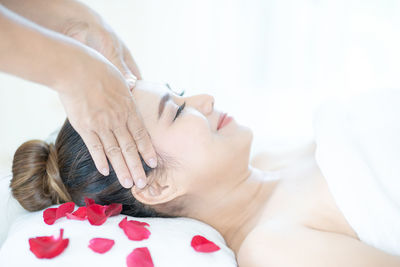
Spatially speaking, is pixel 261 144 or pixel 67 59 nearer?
pixel 67 59

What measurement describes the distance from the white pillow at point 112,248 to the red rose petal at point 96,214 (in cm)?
2

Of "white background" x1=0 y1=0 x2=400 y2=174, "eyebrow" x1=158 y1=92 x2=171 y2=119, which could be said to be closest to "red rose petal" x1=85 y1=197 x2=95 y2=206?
"eyebrow" x1=158 y1=92 x2=171 y2=119

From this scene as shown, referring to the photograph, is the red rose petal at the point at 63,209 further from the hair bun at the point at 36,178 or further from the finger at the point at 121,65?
the finger at the point at 121,65

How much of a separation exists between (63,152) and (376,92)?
1.19 m

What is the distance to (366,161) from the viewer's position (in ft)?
4.38

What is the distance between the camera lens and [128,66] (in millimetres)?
1598

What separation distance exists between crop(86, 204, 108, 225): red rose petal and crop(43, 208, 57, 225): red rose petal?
4.6 inches

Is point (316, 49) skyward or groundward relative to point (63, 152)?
skyward

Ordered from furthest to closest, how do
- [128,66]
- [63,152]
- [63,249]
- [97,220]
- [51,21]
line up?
1. [128,66]
2. [51,21]
3. [63,152]
4. [97,220]
5. [63,249]

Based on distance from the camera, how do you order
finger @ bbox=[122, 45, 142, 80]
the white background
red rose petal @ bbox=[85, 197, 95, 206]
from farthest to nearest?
the white background
finger @ bbox=[122, 45, 142, 80]
red rose petal @ bbox=[85, 197, 95, 206]

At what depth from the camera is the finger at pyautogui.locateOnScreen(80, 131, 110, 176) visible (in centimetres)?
104

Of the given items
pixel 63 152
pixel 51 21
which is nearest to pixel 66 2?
pixel 51 21

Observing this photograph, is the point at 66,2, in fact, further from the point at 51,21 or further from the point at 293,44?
the point at 293,44

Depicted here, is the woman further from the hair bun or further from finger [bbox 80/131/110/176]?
finger [bbox 80/131/110/176]
